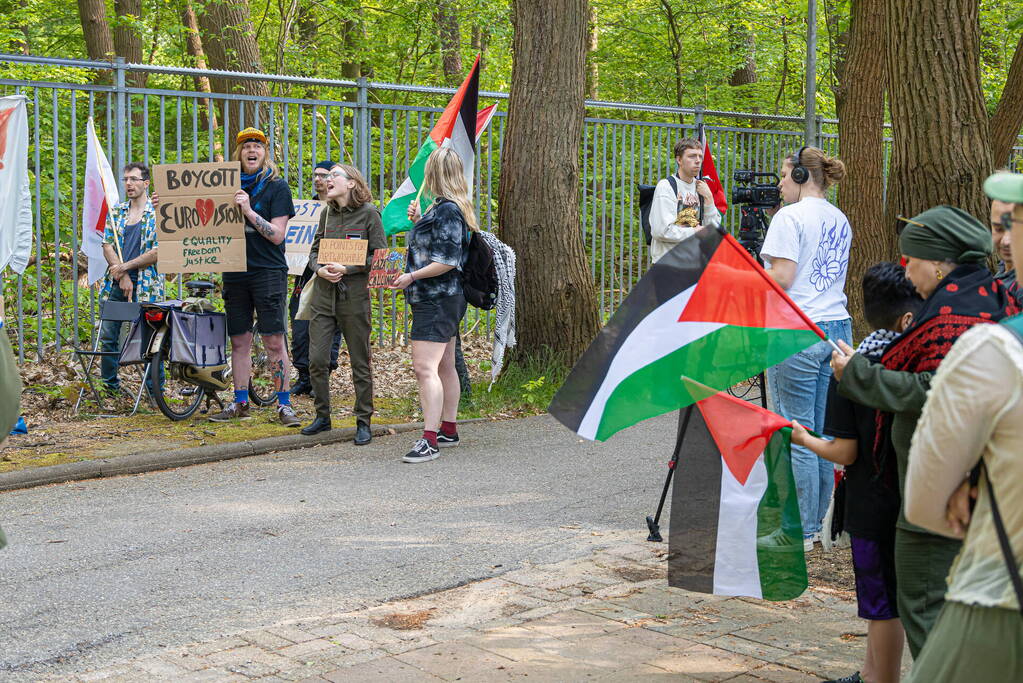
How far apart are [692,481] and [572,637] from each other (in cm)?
88

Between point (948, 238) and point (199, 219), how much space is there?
6782 mm

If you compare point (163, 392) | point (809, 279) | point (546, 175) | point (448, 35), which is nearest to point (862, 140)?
point (546, 175)

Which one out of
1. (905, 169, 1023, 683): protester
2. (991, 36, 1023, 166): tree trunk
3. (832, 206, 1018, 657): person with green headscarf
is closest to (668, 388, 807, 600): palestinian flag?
(832, 206, 1018, 657): person with green headscarf

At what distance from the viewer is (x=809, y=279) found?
6270 millimetres

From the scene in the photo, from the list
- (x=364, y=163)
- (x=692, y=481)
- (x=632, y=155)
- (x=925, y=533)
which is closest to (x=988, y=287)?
(x=925, y=533)

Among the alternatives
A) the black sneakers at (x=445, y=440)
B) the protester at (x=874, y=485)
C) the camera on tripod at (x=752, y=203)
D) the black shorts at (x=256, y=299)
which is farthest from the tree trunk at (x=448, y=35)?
the protester at (x=874, y=485)

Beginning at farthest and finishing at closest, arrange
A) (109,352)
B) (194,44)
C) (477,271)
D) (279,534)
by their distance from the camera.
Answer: (194,44)
(109,352)
(477,271)
(279,534)

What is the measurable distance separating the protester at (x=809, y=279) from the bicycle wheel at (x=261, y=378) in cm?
517

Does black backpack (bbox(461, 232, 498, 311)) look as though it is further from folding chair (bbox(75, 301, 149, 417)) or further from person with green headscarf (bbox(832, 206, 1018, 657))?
person with green headscarf (bbox(832, 206, 1018, 657))

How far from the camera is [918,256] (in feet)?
13.1

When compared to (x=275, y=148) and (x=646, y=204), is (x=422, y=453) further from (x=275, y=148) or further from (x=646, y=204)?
(x=275, y=148)

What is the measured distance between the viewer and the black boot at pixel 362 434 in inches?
360

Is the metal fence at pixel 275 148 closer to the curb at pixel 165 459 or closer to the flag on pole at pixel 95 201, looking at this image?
the flag on pole at pixel 95 201

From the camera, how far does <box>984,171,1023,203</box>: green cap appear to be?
2340 millimetres
